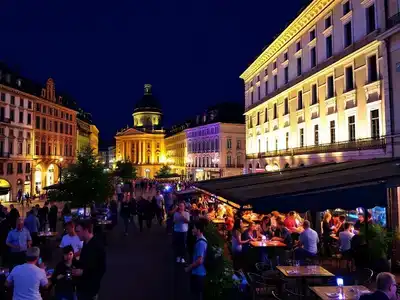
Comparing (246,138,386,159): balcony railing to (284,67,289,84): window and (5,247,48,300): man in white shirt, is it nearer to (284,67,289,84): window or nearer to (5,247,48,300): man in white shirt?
(284,67,289,84): window

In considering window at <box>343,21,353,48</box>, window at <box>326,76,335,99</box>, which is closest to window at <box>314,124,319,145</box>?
window at <box>326,76,335,99</box>

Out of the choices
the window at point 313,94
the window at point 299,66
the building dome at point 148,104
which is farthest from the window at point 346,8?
the building dome at point 148,104

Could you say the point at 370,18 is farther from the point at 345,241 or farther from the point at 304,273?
the point at 304,273

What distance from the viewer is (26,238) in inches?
437

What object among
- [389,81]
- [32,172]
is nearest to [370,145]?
[389,81]

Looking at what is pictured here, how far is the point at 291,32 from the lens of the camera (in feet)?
113

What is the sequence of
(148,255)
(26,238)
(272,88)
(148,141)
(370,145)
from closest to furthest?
(26,238) → (148,255) → (370,145) → (272,88) → (148,141)

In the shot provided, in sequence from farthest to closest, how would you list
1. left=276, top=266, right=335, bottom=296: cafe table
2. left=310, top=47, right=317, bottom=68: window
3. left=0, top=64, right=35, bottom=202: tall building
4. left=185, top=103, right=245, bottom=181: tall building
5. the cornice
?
left=185, top=103, right=245, bottom=181: tall building, left=0, top=64, right=35, bottom=202: tall building, left=310, top=47, right=317, bottom=68: window, the cornice, left=276, top=266, right=335, bottom=296: cafe table

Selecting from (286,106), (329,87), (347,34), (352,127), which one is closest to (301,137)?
(286,106)

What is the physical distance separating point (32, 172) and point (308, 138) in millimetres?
45649

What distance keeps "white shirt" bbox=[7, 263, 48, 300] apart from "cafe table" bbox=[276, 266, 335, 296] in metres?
5.67

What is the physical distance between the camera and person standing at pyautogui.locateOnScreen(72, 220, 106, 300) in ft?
22.7

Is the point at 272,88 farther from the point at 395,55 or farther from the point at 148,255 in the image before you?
the point at 148,255

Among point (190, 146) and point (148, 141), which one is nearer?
point (190, 146)
